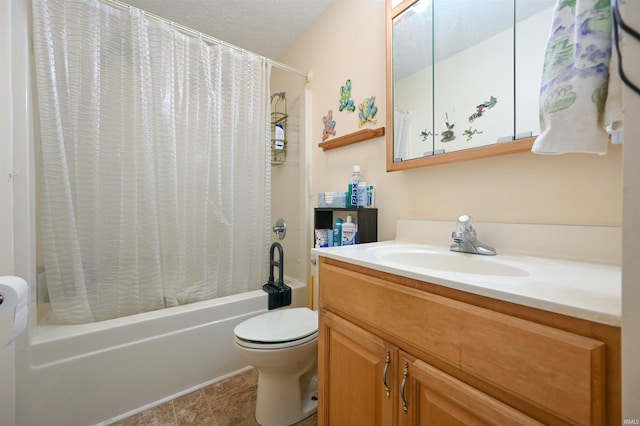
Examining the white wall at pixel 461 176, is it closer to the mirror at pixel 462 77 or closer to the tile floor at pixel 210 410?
the mirror at pixel 462 77

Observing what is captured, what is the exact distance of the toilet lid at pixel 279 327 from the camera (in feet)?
3.45

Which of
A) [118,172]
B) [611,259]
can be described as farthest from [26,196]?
[611,259]

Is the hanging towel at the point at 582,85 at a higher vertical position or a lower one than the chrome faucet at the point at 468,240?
higher

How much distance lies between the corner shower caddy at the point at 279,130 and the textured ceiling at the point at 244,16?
440mm

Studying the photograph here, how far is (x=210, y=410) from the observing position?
46.4 inches

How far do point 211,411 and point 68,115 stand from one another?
5.02ft

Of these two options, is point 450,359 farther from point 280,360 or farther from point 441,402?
point 280,360

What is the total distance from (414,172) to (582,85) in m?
0.74

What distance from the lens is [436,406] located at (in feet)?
1.82

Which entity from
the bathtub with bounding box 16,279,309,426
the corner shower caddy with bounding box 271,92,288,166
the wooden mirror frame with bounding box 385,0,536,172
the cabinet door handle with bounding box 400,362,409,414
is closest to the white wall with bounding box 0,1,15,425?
the bathtub with bounding box 16,279,309,426

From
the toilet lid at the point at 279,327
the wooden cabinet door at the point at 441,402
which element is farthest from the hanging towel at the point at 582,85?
the toilet lid at the point at 279,327

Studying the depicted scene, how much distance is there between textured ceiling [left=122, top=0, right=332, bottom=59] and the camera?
160cm

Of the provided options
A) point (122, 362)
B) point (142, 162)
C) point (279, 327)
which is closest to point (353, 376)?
point (279, 327)

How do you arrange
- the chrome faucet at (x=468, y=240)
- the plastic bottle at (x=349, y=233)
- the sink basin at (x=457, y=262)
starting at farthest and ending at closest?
the plastic bottle at (x=349, y=233), the chrome faucet at (x=468, y=240), the sink basin at (x=457, y=262)
